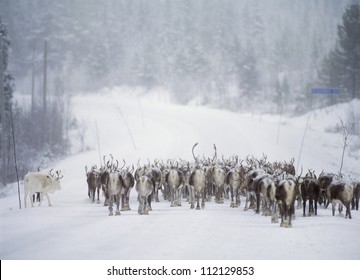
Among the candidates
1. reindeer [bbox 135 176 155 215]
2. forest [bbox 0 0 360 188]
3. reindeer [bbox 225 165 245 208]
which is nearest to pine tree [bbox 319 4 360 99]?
forest [bbox 0 0 360 188]

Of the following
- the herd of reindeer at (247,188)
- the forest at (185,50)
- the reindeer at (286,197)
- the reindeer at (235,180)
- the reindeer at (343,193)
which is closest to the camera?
the reindeer at (286,197)

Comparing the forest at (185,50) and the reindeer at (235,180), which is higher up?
the forest at (185,50)

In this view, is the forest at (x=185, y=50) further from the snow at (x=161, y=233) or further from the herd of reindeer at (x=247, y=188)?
the snow at (x=161, y=233)

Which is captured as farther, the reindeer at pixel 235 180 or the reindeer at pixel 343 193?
the reindeer at pixel 235 180

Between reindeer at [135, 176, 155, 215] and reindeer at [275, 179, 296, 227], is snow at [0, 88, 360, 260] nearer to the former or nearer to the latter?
reindeer at [275, 179, 296, 227]

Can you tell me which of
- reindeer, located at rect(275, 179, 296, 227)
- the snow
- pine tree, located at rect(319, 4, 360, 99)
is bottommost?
the snow

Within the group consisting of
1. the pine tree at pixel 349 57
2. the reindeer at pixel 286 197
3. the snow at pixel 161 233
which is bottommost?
the snow at pixel 161 233

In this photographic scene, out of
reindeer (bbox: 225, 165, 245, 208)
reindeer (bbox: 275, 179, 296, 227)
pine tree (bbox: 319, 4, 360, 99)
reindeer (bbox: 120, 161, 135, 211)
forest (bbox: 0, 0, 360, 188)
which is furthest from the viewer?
forest (bbox: 0, 0, 360, 188)

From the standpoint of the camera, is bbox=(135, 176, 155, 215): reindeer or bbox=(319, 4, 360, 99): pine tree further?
bbox=(319, 4, 360, 99): pine tree

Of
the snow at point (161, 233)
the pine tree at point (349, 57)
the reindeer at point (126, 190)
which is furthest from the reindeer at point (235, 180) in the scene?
the pine tree at point (349, 57)

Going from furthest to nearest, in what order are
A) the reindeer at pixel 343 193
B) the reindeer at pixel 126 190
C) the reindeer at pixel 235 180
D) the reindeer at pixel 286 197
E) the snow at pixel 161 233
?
the reindeer at pixel 235 180
the reindeer at pixel 126 190
the reindeer at pixel 343 193
the reindeer at pixel 286 197
the snow at pixel 161 233

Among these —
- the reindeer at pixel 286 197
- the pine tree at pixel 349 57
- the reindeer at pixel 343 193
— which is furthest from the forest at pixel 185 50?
the reindeer at pixel 286 197

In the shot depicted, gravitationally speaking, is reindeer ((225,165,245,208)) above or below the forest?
below

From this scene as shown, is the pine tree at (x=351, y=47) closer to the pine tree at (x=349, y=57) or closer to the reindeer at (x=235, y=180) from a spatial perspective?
the pine tree at (x=349, y=57)
